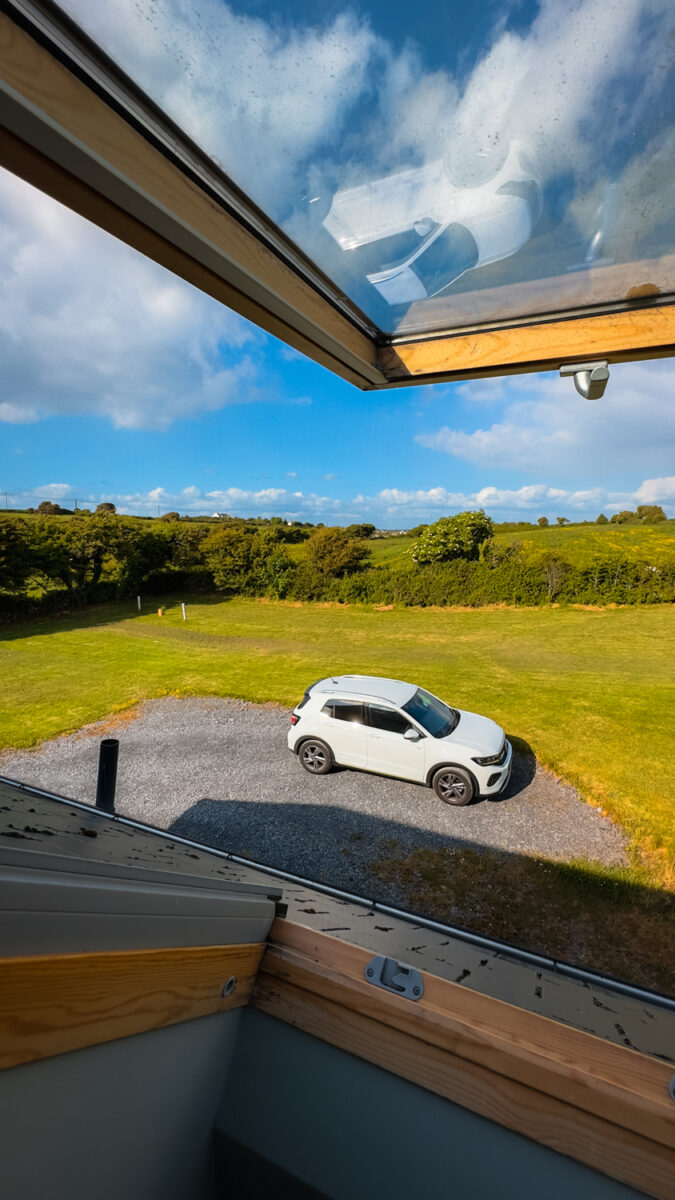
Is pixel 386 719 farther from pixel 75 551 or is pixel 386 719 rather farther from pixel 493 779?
pixel 75 551

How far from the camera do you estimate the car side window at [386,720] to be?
5641mm

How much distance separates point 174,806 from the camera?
18.1ft

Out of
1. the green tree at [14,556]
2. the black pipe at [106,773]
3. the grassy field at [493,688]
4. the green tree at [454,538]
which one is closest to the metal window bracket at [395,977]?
the grassy field at [493,688]

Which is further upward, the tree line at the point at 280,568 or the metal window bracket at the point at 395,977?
the tree line at the point at 280,568

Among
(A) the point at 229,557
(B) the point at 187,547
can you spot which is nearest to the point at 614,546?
(A) the point at 229,557

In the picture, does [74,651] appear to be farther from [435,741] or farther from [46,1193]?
[46,1193]

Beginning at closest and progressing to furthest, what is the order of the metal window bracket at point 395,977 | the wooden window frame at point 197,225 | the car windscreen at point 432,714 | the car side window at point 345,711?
the wooden window frame at point 197,225 → the metal window bracket at point 395,977 → the car windscreen at point 432,714 → the car side window at point 345,711

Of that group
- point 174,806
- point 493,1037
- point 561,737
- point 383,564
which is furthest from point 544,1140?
point 383,564

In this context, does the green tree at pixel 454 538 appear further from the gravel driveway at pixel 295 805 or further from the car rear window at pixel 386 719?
the car rear window at pixel 386 719

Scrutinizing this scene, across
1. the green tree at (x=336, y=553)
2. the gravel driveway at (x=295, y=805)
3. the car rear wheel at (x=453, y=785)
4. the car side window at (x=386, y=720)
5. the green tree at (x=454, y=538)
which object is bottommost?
the gravel driveway at (x=295, y=805)

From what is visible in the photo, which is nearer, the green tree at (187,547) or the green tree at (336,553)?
the green tree at (336,553)

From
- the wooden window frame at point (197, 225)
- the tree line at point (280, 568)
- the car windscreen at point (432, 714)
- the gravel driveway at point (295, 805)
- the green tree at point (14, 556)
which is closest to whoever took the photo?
the wooden window frame at point (197, 225)

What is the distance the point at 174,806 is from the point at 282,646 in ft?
25.0

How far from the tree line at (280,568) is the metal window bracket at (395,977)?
16.6 meters
